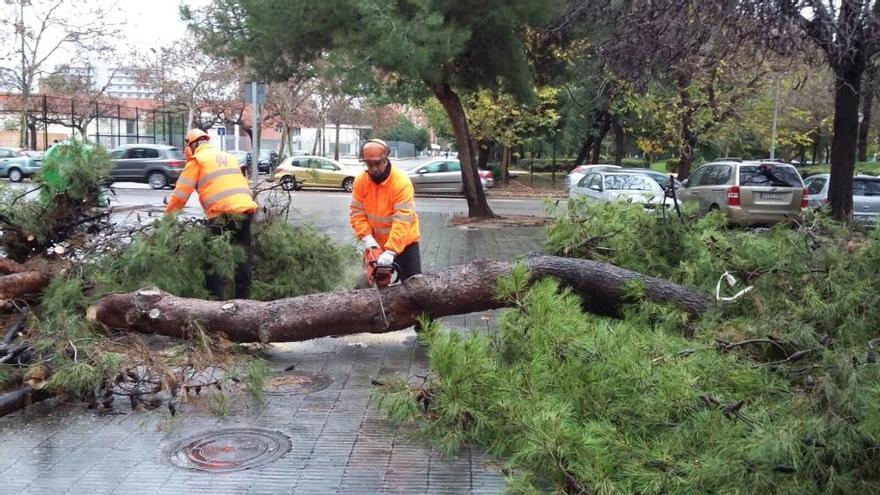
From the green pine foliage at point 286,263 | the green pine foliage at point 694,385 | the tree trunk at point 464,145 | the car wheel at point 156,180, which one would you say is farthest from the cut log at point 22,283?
the car wheel at point 156,180

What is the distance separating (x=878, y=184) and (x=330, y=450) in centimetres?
1455

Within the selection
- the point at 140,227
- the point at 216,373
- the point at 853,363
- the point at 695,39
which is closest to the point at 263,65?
the point at 695,39

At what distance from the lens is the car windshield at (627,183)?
16.4m

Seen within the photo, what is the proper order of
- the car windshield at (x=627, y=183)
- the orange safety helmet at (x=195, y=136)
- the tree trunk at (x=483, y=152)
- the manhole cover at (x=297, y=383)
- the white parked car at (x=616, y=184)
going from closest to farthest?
the manhole cover at (x=297, y=383)
the orange safety helmet at (x=195, y=136)
the white parked car at (x=616, y=184)
the car windshield at (x=627, y=183)
the tree trunk at (x=483, y=152)

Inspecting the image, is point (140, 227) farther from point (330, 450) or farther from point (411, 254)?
point (330, 450)

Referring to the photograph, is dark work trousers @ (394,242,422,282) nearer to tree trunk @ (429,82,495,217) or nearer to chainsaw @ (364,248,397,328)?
chainsaw @ (364,248,397,328)

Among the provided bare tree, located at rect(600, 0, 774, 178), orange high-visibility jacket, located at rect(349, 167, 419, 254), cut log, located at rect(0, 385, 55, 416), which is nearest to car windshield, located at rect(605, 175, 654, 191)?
bare tree, located at rect(600, 0, 774, 178)

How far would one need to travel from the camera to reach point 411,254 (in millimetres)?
5836

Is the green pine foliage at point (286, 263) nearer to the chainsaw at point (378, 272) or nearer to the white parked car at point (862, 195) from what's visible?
the chainsaw at point (378, 272)

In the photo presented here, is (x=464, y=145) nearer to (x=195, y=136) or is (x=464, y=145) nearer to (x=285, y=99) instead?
(x=195, y=136)

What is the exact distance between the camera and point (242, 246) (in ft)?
20.1

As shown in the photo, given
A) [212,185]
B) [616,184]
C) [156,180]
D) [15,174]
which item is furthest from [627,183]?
[15,174]

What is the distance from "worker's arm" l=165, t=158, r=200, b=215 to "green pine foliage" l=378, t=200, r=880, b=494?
2.56 m

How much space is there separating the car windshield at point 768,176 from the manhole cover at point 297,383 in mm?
12193
